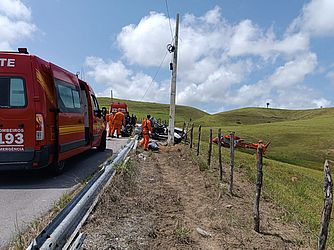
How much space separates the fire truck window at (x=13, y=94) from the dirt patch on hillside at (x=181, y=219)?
271cm

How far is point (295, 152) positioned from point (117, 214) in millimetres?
40768

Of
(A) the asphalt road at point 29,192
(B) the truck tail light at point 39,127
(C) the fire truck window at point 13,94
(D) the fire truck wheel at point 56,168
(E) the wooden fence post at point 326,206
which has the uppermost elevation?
(C) the fire truck window at point 13,94

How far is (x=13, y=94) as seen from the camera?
798 cm

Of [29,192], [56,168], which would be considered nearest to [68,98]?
[56,168]

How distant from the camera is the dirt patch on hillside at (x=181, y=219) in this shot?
482 centimetres

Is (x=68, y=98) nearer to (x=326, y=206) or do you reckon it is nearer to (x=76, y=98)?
(x=76, y=98)

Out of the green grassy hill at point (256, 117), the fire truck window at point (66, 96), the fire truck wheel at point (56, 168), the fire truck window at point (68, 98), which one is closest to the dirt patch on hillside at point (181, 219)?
the fire truck wheel at point (56, 168)

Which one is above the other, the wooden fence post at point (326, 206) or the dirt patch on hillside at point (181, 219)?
the wooden fence post at point (326, 206)

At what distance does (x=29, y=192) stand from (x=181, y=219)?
345 centimetres

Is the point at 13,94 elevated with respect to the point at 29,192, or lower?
elevated

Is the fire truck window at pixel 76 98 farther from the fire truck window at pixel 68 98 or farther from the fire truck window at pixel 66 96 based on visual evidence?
the fire truck window at pixel 66 96

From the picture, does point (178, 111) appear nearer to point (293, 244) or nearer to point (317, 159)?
point (317, 159)

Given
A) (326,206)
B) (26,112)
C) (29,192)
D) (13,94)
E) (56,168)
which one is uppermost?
(13,94)

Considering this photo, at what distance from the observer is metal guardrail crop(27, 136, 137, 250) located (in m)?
3.39
